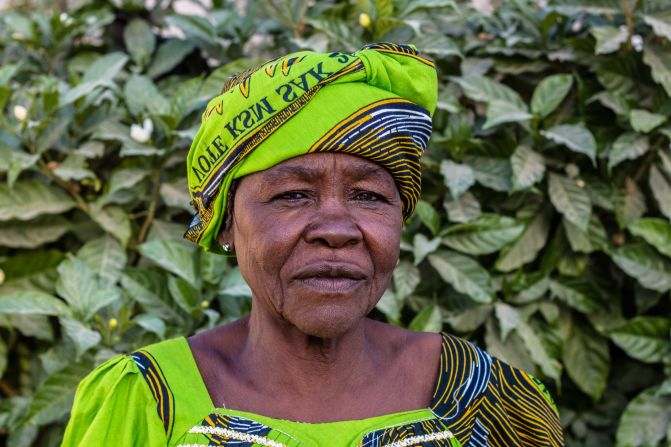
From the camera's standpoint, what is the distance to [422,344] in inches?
91.6

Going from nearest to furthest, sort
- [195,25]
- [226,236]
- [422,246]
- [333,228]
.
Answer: [333,228] → [226,236] → [422,246] → [195,25]

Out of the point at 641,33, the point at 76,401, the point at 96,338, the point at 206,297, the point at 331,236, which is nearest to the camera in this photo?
the point at 331,236

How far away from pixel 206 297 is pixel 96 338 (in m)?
0.42

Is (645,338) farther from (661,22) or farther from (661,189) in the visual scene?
(661,22)

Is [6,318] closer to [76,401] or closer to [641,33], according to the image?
[76,401]

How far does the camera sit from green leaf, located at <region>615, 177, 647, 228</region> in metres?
3.48

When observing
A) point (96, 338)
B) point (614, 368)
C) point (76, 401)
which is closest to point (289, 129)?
point (76, 401)

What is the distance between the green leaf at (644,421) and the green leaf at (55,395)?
190 centimetres

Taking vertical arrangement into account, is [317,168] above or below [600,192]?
above

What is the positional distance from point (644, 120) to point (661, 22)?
0.40 m

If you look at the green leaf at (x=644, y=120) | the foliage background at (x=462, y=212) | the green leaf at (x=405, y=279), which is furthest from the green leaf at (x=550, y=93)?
the green leaf at (x=405, y=279)

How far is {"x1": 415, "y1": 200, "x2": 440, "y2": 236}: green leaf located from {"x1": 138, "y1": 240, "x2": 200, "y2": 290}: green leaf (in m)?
0.81

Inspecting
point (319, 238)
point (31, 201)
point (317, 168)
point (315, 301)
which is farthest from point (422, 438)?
point (31, 201)

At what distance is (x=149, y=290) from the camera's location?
3.23 meters
